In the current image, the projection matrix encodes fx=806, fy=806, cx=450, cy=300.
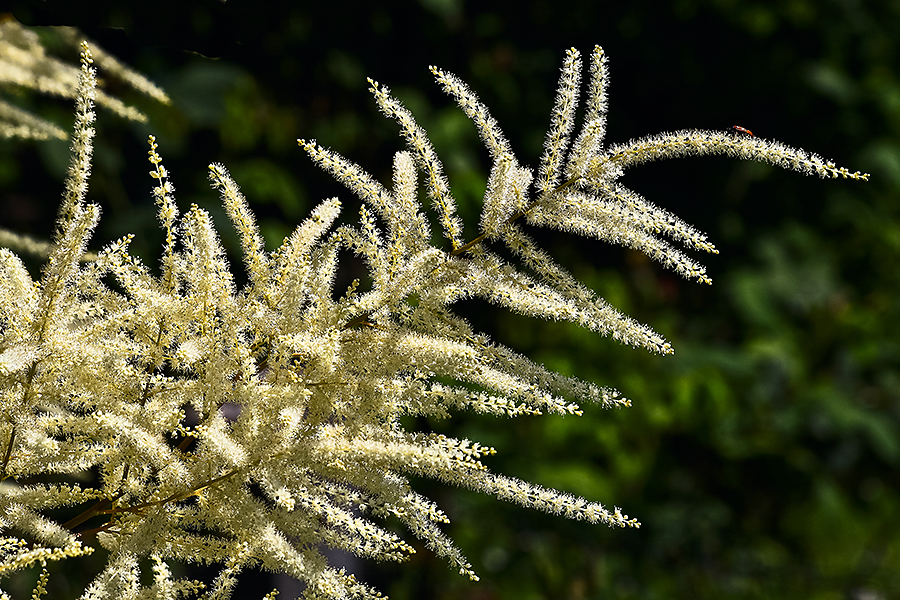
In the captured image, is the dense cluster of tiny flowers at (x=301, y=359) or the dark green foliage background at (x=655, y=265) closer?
the dense cluster of tiny flowers at (x=301, y=359)

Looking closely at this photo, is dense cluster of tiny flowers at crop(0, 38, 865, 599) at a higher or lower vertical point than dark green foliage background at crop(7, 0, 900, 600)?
lower

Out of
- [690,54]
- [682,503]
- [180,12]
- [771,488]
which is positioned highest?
[690,54]

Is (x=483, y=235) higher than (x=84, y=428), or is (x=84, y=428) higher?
(x=483, y=235)

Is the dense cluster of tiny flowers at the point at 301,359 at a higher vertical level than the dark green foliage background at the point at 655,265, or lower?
lower

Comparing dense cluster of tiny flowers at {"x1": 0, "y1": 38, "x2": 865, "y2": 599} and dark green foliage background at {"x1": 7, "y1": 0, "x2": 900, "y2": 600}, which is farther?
dark green foliage background at {"x1": 7, "y1": 0, "x2": 900, "y2": 600}

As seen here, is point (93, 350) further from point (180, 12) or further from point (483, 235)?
point (180, 12)

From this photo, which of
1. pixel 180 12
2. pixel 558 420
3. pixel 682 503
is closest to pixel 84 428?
pixel 180 12
